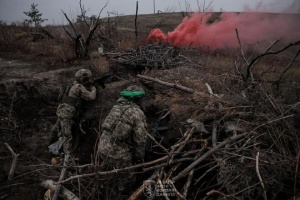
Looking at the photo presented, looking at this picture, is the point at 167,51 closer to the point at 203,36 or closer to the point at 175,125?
the point at 175,125

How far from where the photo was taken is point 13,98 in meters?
6.53

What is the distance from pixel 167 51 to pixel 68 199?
605 cm

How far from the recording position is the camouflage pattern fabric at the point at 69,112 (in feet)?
19.1

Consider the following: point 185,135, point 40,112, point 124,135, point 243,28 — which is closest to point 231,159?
point 185,135

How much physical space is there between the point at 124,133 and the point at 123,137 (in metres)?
0.07

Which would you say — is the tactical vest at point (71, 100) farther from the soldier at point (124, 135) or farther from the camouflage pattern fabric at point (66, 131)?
the soldier at point (124, 135)

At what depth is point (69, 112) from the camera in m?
5.85

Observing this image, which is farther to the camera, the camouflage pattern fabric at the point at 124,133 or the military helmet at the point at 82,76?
the military helmet at the point at 82,76

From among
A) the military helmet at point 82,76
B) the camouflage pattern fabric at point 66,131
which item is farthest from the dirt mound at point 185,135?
the military helmet at point 82,76

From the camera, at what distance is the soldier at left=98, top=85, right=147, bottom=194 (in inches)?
169

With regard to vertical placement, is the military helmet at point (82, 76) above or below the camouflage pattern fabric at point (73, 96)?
above

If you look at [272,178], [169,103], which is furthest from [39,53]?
[272,178]

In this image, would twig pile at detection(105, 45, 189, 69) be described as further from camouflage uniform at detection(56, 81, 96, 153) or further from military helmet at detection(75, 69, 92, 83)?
camouflage uniform at detection(56, 81, 96, 153)

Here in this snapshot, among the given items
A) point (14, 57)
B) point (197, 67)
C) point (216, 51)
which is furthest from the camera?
point (216, 51)
